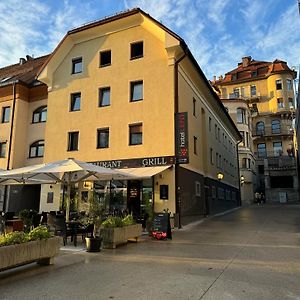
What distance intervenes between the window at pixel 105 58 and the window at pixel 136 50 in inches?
71.1

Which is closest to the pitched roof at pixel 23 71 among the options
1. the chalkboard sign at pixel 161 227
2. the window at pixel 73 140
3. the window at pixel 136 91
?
the window at pixel 73 140

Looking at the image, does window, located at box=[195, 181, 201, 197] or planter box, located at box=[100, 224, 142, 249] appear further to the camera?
window, located at box=[195, 181, 201, 197]

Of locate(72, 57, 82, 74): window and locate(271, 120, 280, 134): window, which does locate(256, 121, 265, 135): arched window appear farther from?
locate(72, 57, 82, 74): window

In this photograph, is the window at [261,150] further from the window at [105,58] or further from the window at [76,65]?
the window at [76,65]

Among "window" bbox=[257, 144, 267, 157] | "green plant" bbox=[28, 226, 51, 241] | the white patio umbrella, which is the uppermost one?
"window" bbox=[257, 144, 267, 157]

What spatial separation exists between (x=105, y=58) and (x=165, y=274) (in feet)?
57.8

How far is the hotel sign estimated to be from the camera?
18031 millimetres

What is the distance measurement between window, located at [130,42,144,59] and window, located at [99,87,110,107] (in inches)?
106

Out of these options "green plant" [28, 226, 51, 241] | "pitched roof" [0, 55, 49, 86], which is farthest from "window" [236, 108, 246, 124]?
"green plant" [28, 226, 51, 241]

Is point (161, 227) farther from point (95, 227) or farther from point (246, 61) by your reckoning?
point (246, 61)

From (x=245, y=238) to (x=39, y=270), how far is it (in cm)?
880

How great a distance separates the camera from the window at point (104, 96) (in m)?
21.2

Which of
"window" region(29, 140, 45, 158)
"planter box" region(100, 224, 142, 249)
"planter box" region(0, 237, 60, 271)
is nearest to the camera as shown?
"planter box" region(0, 237, 60, 271)

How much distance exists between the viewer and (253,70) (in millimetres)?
68250
